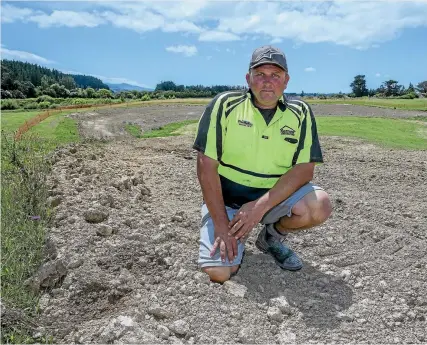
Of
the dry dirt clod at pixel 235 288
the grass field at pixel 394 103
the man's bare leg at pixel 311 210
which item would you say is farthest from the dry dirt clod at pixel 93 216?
the grass field at pixel 394 103

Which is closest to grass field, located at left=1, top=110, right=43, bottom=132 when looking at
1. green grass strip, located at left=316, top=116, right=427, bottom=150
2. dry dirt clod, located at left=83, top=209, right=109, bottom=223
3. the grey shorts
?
dry dirt clod, located at left=83, top=209, right=109, bottom=223

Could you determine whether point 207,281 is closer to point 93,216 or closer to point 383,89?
point 93,216

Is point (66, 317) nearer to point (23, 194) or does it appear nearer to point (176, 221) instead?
point (176, 221)

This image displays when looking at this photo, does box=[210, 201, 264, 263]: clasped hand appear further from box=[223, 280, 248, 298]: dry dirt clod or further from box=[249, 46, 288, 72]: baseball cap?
box=[249, 46, 288, 72]: baseball cap

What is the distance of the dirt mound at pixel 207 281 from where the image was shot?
303 cm

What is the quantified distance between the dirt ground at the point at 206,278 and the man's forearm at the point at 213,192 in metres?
0.44

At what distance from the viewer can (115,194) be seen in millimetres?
5500

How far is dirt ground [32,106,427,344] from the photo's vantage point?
3.03 metres

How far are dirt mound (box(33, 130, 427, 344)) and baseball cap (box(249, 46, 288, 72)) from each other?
161 centimetres

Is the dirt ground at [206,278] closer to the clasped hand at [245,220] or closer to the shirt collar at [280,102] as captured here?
the clasped hand at [245,220]

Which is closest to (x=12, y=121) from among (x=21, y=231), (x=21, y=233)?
(x=21, y=233)

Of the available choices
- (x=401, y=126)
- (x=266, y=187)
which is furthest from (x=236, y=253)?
(x=401, y=126)

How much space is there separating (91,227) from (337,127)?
1101 centimetres

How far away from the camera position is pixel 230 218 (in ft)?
12.7
